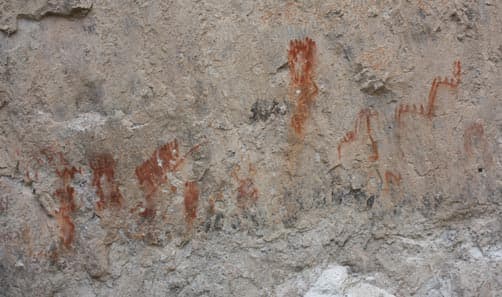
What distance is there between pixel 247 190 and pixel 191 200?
0.16 m

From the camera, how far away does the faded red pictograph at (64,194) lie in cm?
174

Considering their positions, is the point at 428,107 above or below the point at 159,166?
above

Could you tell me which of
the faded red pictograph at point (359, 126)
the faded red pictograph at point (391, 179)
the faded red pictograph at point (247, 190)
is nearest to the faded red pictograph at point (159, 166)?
the faded red pictograph at point (247, 190)

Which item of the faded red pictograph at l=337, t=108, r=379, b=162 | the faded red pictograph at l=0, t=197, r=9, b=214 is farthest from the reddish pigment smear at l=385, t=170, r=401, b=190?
the faded red pictograph at l=0, t=197, r=9, b=214

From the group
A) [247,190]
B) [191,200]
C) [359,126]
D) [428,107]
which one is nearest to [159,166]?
[191,200]

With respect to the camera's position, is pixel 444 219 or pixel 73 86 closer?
pixel 73 86

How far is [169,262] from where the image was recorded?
5.88 ft

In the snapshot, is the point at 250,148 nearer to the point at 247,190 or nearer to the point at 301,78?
the point at 247,190

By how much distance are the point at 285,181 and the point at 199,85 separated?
370 millimetres

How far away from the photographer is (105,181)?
5.76 feet

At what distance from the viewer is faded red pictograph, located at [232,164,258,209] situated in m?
1.79

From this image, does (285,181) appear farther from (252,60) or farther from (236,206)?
(252,60)

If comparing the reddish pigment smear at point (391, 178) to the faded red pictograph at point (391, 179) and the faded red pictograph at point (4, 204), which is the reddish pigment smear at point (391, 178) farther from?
the faded red pictograph at point (4, 204)

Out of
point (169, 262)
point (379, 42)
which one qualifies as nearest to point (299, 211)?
point (169, 262)
